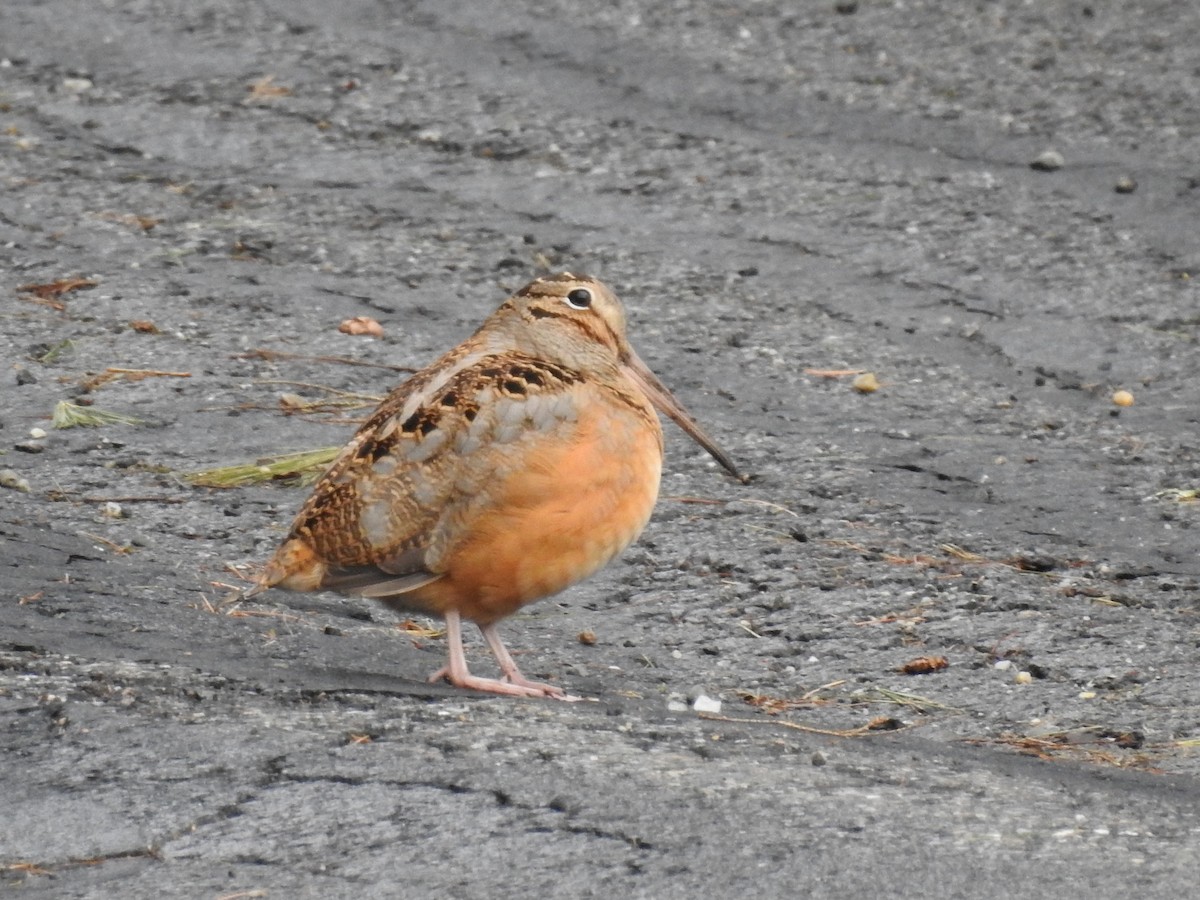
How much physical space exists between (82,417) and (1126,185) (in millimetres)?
4522

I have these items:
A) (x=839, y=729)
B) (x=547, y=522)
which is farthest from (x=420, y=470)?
(x=839, y=729)

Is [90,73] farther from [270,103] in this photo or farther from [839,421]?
[839,421]

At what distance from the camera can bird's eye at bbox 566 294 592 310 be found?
4.70m

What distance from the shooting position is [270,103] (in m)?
8.81

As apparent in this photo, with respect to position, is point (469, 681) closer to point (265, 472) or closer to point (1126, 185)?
point (265, 472)

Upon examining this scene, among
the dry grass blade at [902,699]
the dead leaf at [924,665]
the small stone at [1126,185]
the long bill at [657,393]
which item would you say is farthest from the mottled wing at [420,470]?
the small stone at [1126,185]

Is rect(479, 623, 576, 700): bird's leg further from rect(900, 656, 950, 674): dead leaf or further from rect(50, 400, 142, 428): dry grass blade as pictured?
rect(50, 400, 142, 428): dry grass blade

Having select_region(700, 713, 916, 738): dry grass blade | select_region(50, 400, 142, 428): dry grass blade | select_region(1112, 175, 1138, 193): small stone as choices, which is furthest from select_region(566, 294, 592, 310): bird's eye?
select_region(1112, 175, 1138, 193): small stone

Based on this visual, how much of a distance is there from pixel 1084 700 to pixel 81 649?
8.04 ft

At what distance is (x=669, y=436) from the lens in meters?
6.36

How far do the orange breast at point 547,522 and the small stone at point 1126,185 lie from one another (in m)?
4.27

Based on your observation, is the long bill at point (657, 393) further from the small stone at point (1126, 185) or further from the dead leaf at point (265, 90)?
the dead leaf at point (265, 90)

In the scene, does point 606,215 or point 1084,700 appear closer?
point 1084,700

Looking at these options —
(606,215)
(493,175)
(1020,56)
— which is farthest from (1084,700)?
(1020,56)
